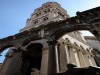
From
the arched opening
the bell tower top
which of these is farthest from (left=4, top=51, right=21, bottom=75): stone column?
the bell tower top

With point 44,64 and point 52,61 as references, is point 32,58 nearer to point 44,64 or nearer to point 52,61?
point 44,64

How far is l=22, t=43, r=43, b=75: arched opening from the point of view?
1305cm

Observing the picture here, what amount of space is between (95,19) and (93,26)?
2.09ft

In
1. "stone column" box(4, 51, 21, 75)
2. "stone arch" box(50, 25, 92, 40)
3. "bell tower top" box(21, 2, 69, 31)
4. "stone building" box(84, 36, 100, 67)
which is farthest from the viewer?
"bell tower top" box(21, 2, 69, 31)

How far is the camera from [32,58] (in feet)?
47.0

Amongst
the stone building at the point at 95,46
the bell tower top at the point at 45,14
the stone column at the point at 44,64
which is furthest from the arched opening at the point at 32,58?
the bell tower top at the point at 45,14

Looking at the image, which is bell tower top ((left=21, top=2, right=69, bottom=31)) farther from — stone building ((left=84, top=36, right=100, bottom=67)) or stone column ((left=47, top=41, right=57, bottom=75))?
stone column ((left=47, top=41, right=57, bottom=75))

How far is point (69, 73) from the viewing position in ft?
24.4

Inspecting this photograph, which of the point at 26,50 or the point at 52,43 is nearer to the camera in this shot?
the point at 52,43

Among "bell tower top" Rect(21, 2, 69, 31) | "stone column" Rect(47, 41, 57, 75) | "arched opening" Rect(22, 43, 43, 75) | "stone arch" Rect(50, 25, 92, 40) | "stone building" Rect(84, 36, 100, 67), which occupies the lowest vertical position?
"stone column" Rect(47, 41, 57, 75)

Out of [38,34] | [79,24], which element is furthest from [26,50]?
[79,24]

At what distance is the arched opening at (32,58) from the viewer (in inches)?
514

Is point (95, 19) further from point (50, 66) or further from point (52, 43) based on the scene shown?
point (50, 66)

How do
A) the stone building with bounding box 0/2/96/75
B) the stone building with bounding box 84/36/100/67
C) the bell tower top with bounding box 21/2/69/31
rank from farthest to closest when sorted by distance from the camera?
the bell tower top with bounding box 21/2/69/31
the stone building with bounding box 84/36/100/67
the stone building with bounding box 0/2/96/75
